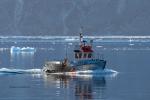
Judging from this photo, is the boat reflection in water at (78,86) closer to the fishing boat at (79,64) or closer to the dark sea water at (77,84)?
the dark sea water at (77,84)

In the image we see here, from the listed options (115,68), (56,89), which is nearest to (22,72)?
(115,68)

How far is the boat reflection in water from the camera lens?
4241 centimetres

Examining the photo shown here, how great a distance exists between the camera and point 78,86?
46938 millimetres

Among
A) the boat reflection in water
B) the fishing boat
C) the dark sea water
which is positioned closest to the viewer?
the dark sea water

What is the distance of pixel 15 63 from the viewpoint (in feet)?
222

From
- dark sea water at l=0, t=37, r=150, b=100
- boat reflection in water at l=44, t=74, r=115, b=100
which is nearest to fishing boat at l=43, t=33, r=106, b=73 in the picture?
dark sea water at l=0, t=37, r=150, b=100

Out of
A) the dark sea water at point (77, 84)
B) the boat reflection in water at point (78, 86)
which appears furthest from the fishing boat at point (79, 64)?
the boat reflection in water at point (78, 86)

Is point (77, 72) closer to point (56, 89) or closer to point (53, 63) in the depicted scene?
point (53, 63)

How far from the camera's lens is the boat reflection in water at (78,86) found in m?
42.4

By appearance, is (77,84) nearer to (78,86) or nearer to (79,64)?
(78,86)

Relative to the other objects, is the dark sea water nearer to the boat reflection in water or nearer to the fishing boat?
the boat reflection in water

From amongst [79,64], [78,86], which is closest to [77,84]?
[78,86]

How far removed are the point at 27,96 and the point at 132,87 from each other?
20.2ft

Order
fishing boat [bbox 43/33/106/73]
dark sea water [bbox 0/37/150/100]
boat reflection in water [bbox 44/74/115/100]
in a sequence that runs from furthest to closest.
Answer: fishing boat [bbox 43/33/106/73] < boat reflection in water [bbox 44/74/115/100] < dark sea water [bbox 0/37/150/100]
